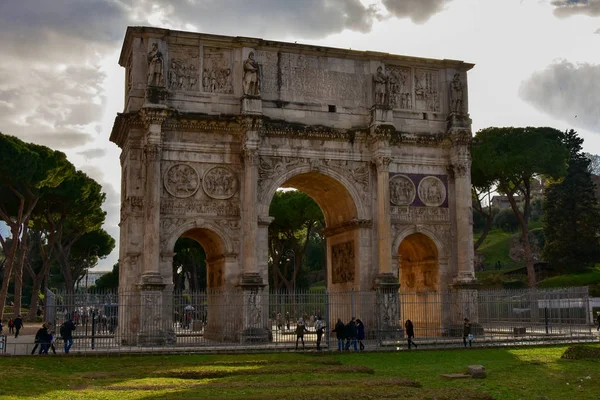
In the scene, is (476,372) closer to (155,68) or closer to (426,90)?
(155,68)

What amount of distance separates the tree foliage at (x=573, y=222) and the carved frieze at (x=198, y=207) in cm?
3537

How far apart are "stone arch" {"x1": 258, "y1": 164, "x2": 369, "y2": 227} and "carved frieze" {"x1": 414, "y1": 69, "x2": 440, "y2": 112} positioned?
15.5 feet

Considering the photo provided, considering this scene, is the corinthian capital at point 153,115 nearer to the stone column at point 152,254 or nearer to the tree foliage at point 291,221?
the stone column at point 152,254

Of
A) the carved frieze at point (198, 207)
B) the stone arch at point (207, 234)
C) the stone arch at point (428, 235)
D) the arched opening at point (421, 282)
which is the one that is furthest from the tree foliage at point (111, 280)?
the stone arch at point (428, 235)

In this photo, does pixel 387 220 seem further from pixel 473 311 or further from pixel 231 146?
pixel 231 146

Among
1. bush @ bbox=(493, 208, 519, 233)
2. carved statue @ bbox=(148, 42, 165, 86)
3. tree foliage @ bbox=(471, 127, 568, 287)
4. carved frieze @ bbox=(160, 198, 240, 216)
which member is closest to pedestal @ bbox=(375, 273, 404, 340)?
carved frieze @ bbox=(160, 198, 240, 216)

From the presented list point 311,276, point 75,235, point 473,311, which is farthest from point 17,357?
point 311,276

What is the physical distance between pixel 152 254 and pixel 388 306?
8641 mm

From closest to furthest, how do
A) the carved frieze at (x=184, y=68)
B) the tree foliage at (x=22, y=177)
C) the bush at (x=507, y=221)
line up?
1. the carved frieze at (x=184, y=68)
2. the tree foliage at (x=22, y=177)
3. the bush at (x=507, y=221)

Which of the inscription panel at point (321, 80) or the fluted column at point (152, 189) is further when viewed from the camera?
the inscription panel at point (321, 80)

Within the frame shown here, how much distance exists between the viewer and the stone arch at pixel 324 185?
25672mm

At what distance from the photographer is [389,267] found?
26.0 metres

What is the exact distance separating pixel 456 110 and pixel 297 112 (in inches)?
261

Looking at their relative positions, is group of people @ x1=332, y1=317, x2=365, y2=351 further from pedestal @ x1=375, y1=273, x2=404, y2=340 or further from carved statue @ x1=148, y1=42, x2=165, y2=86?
carved statue @ x1=148, y1=42, x2=165, y2=86
